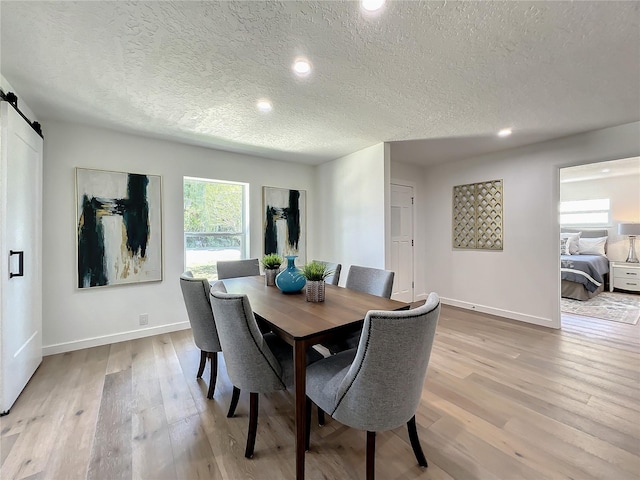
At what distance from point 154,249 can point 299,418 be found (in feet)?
9.16

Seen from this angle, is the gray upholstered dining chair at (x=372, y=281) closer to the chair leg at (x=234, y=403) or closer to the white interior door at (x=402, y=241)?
the chair leg at (x=234, y=403)

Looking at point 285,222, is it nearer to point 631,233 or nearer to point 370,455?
point 370,455

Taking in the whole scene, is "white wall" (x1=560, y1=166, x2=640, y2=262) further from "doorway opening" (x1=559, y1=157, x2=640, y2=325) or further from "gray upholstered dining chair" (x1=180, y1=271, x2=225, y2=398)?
"gray upholstered dining chair" (x1=180, y1=271, x2=225, y2=398)

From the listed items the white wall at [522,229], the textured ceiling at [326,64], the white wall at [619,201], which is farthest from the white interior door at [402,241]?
the white wall at [619,201]

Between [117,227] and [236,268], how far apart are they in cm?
137

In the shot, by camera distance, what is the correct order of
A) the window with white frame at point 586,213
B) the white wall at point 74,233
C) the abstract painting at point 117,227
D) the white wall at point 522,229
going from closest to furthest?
the white wall at point 74,233
the abstract painting at point 117,227
the white wall at point 522,229
the window with white frame at point 586,213

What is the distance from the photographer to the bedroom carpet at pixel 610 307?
373 centimetres

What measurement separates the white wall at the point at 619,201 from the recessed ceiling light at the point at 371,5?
700cm

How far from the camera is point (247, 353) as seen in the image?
4.50ft

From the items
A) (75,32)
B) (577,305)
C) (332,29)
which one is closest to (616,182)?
(577,305)

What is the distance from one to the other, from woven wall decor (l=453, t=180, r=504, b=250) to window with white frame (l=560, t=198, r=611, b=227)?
134 inches

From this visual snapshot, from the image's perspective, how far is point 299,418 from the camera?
1.24 meters

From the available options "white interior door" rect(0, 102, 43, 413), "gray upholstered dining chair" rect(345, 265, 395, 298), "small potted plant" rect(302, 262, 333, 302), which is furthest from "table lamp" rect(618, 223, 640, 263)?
"white interior door" rect(0, 102, 43, 413)

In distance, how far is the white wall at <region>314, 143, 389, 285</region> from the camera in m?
3.39
